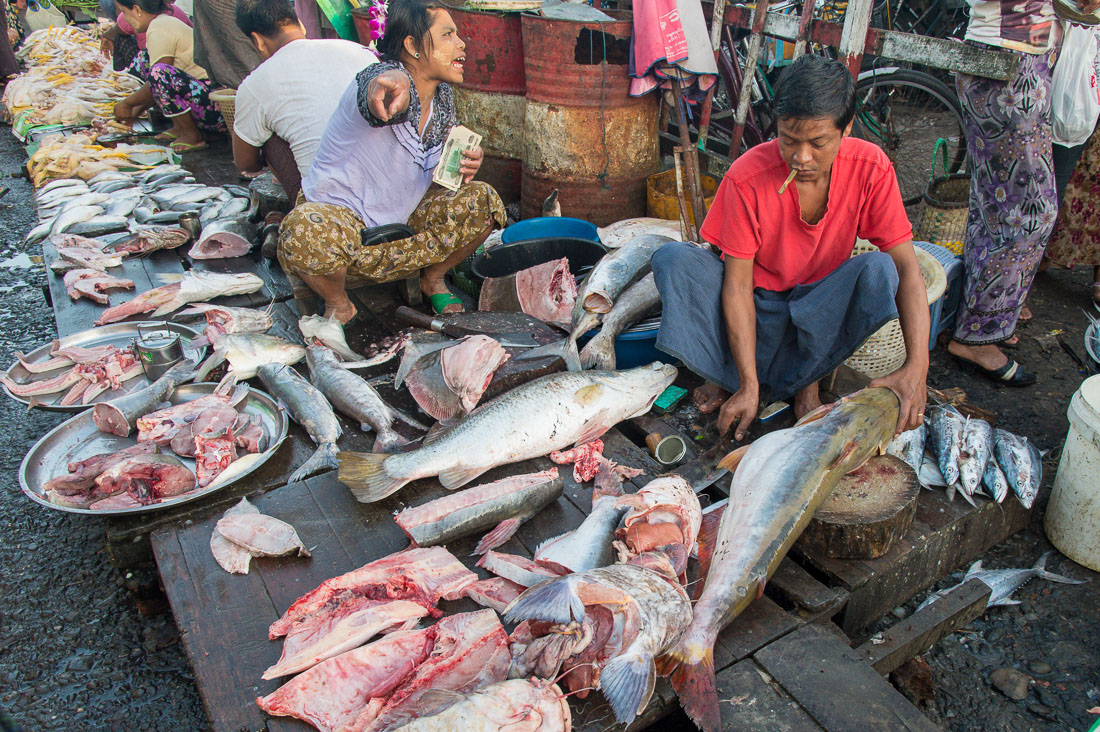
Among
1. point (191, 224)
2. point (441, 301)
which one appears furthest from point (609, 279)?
point (191, 224)

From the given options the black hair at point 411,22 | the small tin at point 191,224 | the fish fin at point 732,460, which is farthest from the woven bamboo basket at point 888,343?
the small tin at point 191,224

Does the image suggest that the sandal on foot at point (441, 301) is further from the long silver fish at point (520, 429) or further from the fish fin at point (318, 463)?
the fish fin at point (318, 463)

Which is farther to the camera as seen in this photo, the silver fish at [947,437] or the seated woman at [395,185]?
the seated woman at [395,185]

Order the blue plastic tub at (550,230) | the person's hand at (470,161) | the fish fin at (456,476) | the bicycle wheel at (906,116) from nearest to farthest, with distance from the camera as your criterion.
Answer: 1. the fish fin at (456,476)
2. the person's hand at (470,161)
3. the blue plastic tub at (550,230)
4. the bicycle wheel at (906,116)

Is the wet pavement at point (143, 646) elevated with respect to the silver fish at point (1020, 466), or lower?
lower

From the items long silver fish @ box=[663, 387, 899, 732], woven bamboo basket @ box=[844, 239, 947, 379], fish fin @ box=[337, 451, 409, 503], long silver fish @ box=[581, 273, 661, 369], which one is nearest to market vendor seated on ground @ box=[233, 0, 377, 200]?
long silver fish @ box=[581, 273, 661, 369]

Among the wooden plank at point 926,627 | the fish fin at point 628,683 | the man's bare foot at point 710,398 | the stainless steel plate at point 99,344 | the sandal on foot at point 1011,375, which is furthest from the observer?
the sandal on foot at point 1011,375

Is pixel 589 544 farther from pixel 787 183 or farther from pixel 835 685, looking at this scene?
pixel 787 183

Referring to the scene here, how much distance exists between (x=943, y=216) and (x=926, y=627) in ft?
10.5

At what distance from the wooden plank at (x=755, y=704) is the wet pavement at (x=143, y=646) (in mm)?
424

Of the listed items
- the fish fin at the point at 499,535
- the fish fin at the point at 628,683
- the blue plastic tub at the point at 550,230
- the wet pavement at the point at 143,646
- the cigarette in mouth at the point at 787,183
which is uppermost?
the cigarette in mouth at the point at 787,183

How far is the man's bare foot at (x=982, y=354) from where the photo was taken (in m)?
4.19

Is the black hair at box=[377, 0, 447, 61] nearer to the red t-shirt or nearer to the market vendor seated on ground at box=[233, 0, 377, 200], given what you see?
the market vendor seated on ground at box=[233, 0, 377, 200]

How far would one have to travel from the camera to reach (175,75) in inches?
310
